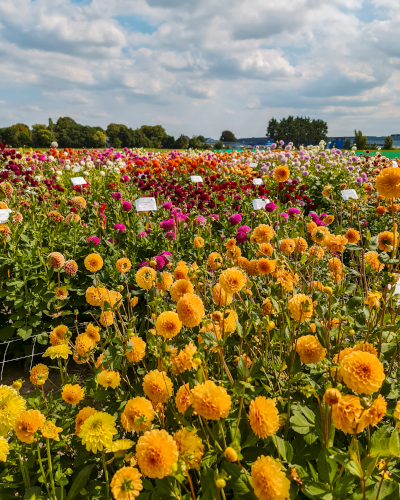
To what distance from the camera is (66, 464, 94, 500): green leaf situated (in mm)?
1312

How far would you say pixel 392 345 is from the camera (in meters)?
1.59

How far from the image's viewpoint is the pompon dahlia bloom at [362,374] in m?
0.97

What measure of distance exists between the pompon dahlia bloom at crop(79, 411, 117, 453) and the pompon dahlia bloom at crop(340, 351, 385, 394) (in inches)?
→ 31.4

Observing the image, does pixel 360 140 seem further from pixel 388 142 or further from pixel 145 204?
pixel 145 204

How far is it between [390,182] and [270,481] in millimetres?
1445

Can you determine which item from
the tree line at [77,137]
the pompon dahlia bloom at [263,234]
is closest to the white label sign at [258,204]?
the pompon dahlia bloom at [263,234]

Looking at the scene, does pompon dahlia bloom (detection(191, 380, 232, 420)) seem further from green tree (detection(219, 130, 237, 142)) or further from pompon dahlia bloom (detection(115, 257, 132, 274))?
green tree (detection(219, 130, 237, 142))

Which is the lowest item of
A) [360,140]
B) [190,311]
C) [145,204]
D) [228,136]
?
[190,311]

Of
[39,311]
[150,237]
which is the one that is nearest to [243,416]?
[39,311]

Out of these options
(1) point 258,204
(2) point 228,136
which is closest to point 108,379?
(1) point 258,204

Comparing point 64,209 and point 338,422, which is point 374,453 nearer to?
point 338,422

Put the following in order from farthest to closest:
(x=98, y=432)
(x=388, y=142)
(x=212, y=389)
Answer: (x=388, y=142), (x=98, y=432), (x=212, y=389)

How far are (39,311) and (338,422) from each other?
9.03 ft

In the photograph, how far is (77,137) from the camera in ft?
96.6
